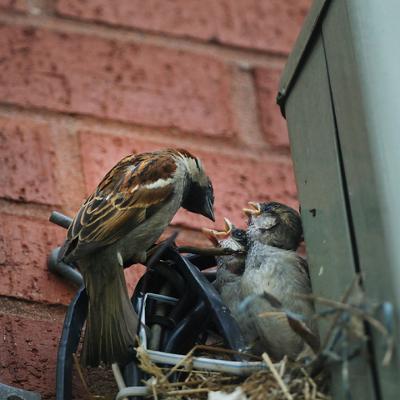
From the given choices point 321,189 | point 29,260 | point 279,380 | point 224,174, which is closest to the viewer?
point 279,380

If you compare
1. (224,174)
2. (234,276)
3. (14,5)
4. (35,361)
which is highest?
(14,5)

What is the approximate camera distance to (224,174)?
254 centimetres

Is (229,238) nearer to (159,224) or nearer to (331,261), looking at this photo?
(159,224)

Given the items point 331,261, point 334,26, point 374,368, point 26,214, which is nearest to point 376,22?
point 334,26

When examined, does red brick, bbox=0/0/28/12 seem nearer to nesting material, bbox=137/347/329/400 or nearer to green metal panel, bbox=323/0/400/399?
green metal panel, bbox=323/0/400/399

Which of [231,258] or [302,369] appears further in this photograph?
[231,258]

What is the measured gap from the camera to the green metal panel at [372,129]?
1409 mm

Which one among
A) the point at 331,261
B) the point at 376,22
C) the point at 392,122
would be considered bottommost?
the point at 331,261

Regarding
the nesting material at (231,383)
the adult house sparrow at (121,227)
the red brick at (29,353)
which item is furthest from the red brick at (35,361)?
the nesting material at (231,383)

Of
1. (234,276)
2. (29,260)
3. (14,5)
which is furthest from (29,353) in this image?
(14,5)

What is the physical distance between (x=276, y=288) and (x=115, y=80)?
944 mm

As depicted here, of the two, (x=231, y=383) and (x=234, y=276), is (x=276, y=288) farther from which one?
(x=231, y=383)

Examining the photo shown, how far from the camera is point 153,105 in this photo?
2.59 meters

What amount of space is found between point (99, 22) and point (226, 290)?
0.98 m
